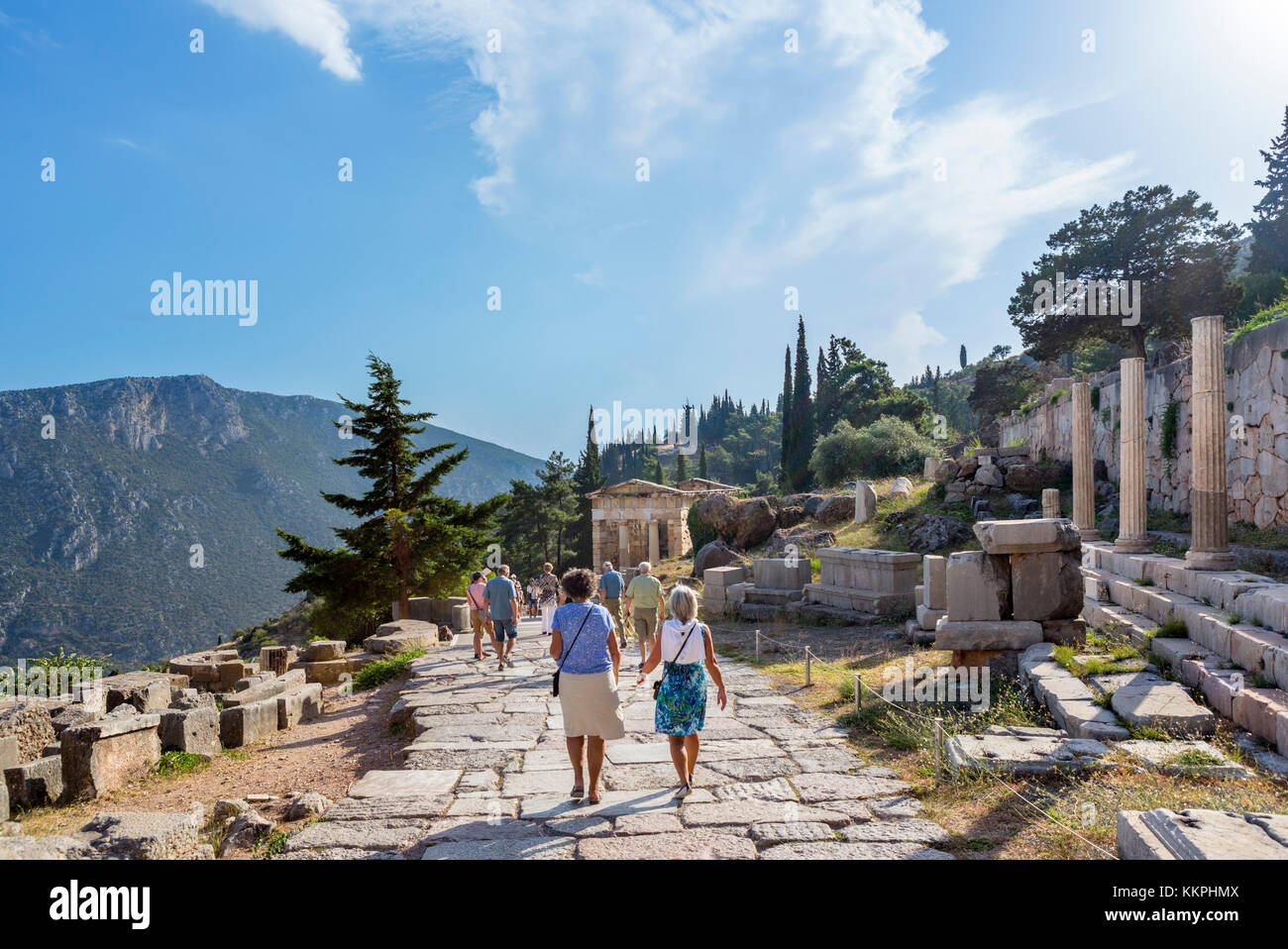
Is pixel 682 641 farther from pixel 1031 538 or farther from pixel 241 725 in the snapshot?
pixel 241 725

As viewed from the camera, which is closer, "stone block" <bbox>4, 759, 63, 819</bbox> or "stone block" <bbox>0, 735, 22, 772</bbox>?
"stone block" <bbox>4, 759, 63, 819</bbox>

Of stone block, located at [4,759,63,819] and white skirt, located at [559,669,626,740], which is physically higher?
white skirt, located at [559,669,626,740]

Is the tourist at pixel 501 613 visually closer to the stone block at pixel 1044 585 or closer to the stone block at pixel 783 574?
the stone block at pixel 783 574

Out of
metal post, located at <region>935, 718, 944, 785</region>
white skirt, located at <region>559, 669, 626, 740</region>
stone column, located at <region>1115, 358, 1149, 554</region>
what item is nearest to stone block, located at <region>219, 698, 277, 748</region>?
white skirt, located at <region>559, 669, 626, 740</region>

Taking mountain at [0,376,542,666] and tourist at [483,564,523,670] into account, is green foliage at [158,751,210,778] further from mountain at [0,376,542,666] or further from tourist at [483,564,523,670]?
mountain at [0,376,542,666]

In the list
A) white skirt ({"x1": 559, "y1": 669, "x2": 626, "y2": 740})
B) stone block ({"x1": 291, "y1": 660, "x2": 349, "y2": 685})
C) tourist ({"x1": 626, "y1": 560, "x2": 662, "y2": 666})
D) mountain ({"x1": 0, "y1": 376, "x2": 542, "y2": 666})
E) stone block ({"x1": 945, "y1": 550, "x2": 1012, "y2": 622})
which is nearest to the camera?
white skirt ({"x1": 559, "y1": 669, "x2": 626, "y2": 740})

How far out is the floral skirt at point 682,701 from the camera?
505cm

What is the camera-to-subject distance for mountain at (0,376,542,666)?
59031 mm

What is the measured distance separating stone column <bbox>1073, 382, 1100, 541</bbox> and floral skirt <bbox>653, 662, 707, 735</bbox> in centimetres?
1207

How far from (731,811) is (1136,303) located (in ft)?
95.3

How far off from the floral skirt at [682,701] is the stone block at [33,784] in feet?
17.6
